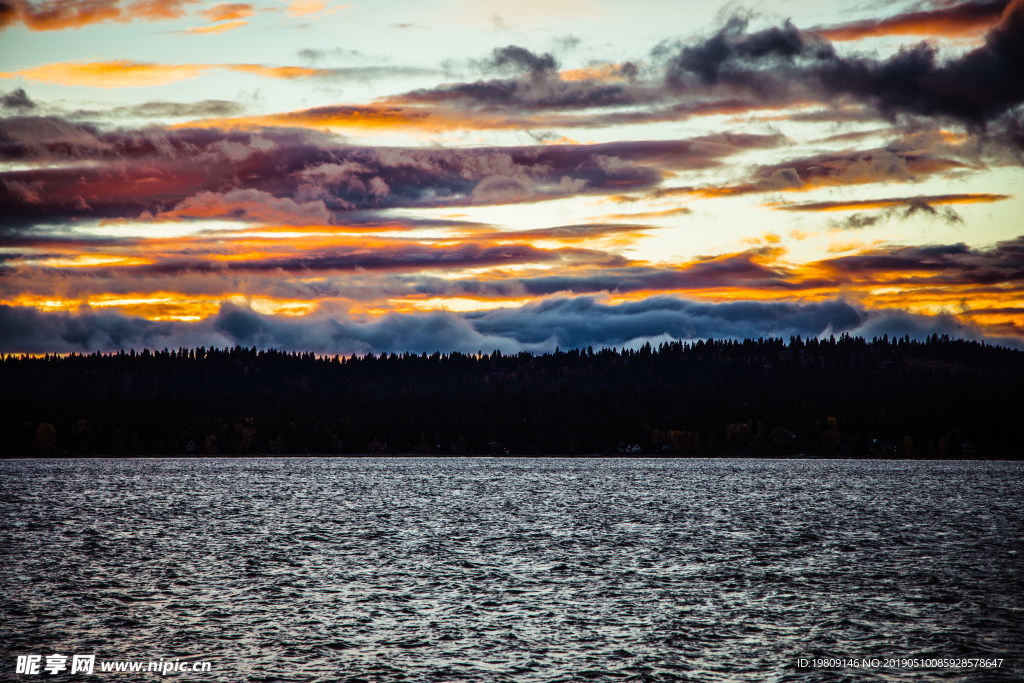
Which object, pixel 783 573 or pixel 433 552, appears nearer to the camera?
pixel 783 573

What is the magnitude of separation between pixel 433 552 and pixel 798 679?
50859mm

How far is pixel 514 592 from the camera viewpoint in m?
67.2

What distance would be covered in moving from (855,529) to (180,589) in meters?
79.3

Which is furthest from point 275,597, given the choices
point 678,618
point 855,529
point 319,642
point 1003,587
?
point 855,529

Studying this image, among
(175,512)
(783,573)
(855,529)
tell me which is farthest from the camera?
(175,512)

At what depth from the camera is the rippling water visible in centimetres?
4772

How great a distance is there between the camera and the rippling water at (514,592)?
157ft

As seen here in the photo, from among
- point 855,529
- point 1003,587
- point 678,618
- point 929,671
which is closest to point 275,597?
point 678,618

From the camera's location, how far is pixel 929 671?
44969 mm

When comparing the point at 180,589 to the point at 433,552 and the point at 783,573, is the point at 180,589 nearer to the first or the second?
the point at 433,552

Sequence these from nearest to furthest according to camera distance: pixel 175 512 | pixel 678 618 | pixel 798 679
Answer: pixel 798 679 < pixel 678 618 < pixel 175 512

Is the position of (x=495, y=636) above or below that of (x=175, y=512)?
above

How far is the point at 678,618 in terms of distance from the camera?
5806cm

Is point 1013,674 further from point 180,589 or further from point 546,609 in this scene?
point 180,589
